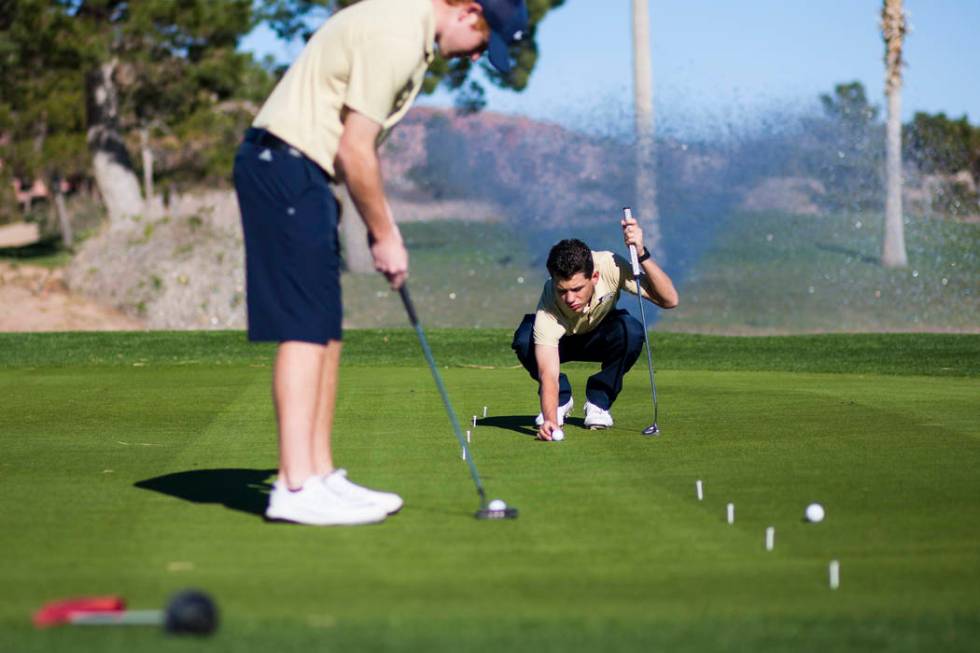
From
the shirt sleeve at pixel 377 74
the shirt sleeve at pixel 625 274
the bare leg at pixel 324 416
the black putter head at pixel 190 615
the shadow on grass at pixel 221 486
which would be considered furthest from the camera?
the shirt sleeve at pixel 625 274

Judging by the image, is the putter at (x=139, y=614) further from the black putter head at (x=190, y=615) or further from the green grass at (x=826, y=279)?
the green grass at (x=826, y=279)

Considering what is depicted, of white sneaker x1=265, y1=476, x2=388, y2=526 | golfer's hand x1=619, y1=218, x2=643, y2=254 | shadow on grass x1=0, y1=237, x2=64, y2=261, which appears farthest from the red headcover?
shadow on grass x1=0, y1=237, x2=64, y2=261

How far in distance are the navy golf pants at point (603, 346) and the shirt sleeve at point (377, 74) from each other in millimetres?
3545

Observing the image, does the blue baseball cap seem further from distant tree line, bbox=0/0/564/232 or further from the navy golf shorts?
distant tree line, bbox=0/0/564/232

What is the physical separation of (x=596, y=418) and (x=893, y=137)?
1743cm

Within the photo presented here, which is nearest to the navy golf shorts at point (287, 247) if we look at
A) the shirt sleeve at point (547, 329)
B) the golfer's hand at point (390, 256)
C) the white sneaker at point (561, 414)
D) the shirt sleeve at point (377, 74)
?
the golfer's hand at point (390, 256)

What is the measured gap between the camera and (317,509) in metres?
5.31

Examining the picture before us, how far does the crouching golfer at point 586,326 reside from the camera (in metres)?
7.99

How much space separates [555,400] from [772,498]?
7.20 feet

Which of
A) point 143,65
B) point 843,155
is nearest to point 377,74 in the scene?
point 843,155

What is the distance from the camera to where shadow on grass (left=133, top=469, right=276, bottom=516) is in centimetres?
594

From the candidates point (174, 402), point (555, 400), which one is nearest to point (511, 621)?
point (555, 400)

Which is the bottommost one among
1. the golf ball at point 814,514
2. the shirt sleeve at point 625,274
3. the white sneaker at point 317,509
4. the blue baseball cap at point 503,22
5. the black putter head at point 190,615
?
the golf ball at point 814,514

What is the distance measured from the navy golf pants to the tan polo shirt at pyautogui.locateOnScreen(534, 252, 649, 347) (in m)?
0.11
